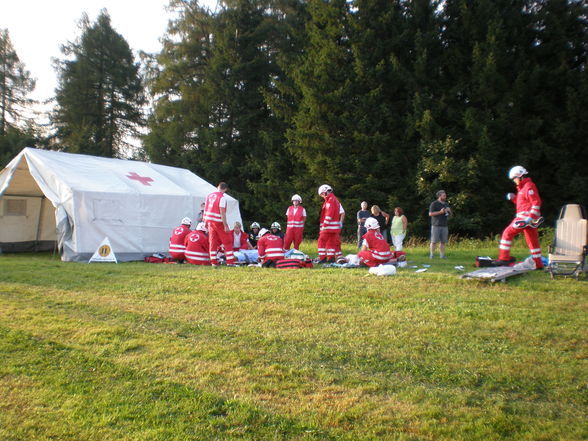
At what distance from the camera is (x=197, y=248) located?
11094 mm

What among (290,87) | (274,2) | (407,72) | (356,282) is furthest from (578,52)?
(356,282)

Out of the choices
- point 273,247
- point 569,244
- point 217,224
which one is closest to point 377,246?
point 273,247

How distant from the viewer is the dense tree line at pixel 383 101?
19578 mm

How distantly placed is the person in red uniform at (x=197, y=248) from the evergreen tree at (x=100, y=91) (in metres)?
22.7

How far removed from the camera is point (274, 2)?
94.4 ft

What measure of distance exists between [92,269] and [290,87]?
1853 cm

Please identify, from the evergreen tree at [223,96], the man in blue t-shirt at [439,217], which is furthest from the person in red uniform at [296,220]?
the evergreen tree at [223,96]

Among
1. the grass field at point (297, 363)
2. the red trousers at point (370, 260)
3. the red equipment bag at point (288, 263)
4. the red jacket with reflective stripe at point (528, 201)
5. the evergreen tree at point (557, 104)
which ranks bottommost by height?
the grass field at point (297, 363)

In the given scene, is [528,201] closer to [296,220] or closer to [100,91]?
Answer: [296,220]

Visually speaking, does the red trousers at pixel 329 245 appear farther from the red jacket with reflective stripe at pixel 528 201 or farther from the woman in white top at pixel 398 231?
the red jacket with reflective stripe at pixel 528 201

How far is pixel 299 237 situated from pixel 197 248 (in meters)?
2.59

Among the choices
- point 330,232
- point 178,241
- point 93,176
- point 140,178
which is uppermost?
point 140,178

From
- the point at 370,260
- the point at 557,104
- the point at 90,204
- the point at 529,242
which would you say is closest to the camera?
the point at 529,242

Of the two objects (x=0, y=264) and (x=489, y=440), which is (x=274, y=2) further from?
(x=489, y=440)
